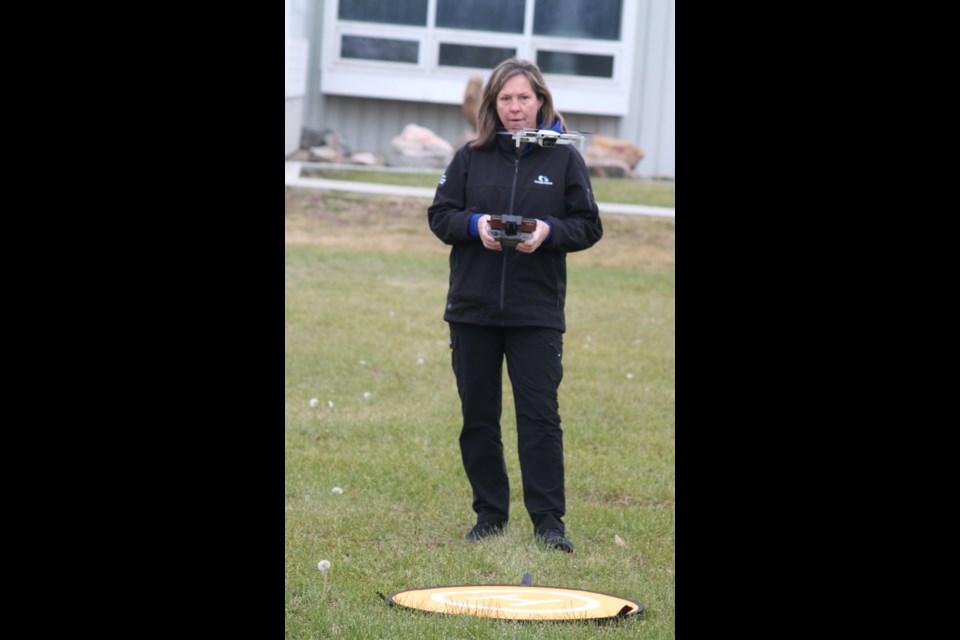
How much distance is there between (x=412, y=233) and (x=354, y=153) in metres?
6.04

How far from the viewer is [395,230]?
14016 millimetres

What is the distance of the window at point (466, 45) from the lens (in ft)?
63.7

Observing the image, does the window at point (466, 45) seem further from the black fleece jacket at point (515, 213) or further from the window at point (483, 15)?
the black fleece jacket at point (515, 213)

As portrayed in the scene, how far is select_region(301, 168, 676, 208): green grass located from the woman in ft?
36.5

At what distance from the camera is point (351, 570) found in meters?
4.48

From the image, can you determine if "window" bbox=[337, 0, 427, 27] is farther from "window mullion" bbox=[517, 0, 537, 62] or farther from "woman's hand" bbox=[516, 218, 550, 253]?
"woman's hand" bbox=[516, 218, 550, 253]

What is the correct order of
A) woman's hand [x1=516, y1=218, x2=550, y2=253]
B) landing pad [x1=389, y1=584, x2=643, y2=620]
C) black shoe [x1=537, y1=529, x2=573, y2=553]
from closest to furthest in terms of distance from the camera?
landing pad [x1=389, y1=584, x2=643, y2=620] < woman's hand [x1=516, y1=218, x2=550, y2=253] < black shoe [x1=537, y1=529, x2=573, y2=553]

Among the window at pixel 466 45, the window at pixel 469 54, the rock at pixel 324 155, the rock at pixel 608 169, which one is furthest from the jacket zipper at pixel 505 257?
the window at pixel 469 54

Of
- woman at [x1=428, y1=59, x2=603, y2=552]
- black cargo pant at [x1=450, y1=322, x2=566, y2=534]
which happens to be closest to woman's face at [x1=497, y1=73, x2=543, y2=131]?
woman at [x1=428, y1=59, x2=603, y2=552]

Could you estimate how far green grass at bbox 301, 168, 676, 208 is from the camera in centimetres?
1603

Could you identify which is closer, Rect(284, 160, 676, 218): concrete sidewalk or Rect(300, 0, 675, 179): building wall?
Rect(284, 160, 676, 218): concrete sidewalk

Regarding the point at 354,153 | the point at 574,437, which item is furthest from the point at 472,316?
the point at 354,153

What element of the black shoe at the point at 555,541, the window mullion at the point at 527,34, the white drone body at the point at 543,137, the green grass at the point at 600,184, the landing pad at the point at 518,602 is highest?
the window mullion at the point at 527,34

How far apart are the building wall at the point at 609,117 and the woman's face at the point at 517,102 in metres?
15.2
